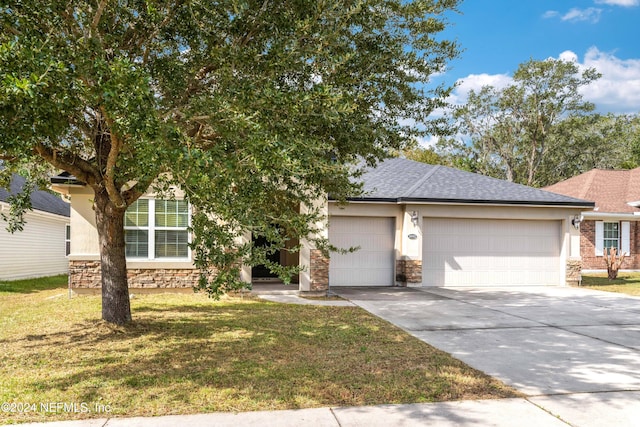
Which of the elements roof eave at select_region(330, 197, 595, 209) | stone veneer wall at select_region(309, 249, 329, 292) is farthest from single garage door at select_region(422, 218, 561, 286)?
stone veneer wall at select_region(309, 249, 329, 292)

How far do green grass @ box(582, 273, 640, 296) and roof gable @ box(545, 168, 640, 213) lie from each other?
A: 3.07m

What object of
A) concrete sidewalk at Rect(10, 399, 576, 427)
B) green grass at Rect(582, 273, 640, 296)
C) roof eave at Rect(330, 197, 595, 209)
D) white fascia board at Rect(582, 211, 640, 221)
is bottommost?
green grass at Rect(582, 273, 640, 296)

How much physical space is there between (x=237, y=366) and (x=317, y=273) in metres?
6.64

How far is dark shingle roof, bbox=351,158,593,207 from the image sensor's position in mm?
14062

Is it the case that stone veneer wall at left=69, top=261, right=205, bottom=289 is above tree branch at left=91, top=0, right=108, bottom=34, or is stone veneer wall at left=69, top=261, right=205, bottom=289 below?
below

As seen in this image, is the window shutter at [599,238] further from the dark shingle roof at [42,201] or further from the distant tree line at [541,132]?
the dark shingle roof at [42,201]

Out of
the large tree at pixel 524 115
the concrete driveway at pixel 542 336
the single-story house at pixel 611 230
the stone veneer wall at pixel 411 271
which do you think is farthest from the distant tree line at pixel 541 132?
the concrete driveway at pixel 542 336

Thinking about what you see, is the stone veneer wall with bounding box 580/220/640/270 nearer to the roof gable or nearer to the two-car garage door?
the roof gable

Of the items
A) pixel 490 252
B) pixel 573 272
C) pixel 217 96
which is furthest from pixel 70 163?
pixel 573 272

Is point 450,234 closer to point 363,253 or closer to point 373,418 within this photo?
point 363,253

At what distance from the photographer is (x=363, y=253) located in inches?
563

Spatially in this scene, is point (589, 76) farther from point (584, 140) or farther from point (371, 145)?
point (371, 145)

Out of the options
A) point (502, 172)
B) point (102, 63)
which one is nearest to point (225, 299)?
point (102, 63)

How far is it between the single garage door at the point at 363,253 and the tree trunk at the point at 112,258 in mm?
7343
